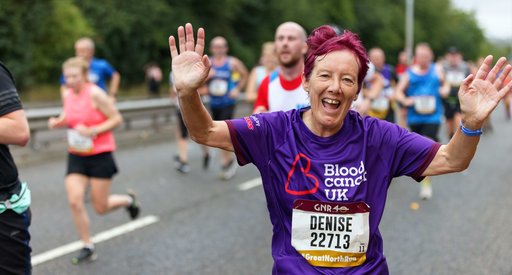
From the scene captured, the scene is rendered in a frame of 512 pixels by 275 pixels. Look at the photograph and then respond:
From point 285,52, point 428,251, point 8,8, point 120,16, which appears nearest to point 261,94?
point 285,52

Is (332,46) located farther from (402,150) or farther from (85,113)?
(85,113)

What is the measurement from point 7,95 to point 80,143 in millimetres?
2556

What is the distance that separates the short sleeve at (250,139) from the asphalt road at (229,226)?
2.54 metres

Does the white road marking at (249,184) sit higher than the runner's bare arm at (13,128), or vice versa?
the runner's bare arm at (13,128)

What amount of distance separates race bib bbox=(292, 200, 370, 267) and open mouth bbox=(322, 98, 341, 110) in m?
0.41

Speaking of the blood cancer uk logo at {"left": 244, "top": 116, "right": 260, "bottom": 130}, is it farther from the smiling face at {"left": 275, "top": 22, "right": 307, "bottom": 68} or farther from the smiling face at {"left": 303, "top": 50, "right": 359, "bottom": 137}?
the smiling face at {"left": 275, "top": 22, "right": 307, "bottom": 68}

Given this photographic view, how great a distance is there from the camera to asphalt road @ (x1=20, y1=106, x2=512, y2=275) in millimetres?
5301

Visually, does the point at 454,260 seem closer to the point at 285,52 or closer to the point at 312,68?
the point at 285,52

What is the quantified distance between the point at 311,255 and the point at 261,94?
10.7 feet

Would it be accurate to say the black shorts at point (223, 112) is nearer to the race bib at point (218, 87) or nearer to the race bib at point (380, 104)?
the race bib at point (218, 87)

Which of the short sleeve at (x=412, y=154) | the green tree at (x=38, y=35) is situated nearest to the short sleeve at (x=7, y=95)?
the short sleeve at (x=412, y=154)

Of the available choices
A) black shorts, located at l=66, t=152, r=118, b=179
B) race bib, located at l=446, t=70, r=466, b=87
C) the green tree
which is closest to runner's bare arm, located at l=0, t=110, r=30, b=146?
black shorts, located at l=66, t=152, r=118, b=179

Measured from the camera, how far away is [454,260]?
17.7ft

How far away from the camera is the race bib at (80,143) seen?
18.6 ft
